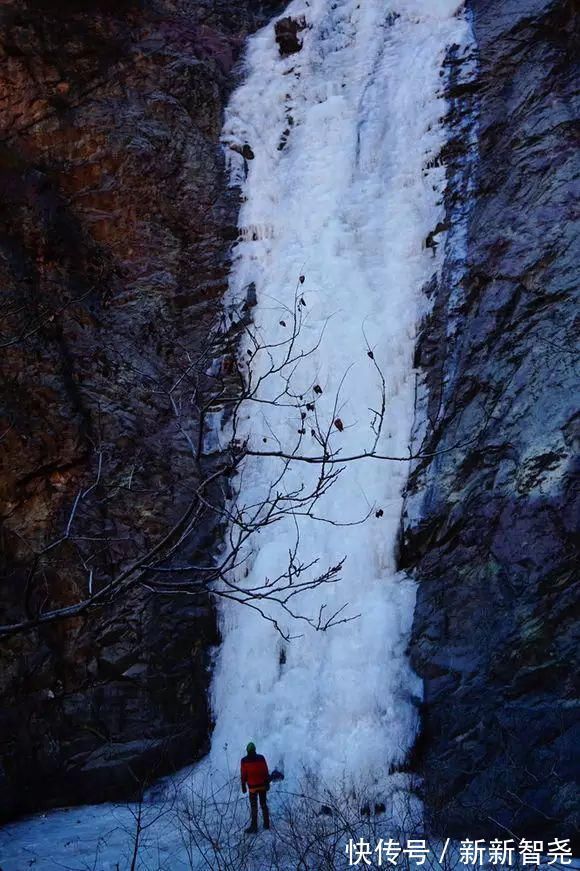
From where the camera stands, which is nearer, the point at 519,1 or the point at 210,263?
the point at 519,1

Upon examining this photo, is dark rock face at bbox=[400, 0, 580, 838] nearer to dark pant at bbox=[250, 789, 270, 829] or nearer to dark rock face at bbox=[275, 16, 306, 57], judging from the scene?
dark pant at bbox=[250, 789, 270, 829]

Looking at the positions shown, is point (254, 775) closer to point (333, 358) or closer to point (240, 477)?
point (240, 477)

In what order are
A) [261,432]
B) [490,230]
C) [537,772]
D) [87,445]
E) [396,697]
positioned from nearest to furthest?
1. [537,772]
2. [396,697]
3. [490,230]
4. [87,445]
5. [261,432]

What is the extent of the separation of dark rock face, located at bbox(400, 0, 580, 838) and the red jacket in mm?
1602

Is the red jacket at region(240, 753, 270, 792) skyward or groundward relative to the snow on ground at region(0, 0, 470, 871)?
→ groundward

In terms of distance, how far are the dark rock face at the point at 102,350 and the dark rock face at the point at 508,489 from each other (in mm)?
3555

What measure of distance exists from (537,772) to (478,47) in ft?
36.1

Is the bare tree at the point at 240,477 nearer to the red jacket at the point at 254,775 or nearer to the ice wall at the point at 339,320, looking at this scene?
the ice wall at the point at 339,320

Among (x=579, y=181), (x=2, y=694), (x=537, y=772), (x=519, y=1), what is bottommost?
(x=537, y=772)

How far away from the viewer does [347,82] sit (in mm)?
14828

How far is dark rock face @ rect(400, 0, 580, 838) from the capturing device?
726cm

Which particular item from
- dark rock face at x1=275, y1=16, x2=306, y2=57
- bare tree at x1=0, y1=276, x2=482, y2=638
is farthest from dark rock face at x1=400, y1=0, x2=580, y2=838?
dark rock face at x1=275, y1=16, x2=306, y2=57

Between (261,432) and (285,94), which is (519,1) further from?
(261,432)

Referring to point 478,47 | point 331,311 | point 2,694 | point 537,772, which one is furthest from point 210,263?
point 537,772
